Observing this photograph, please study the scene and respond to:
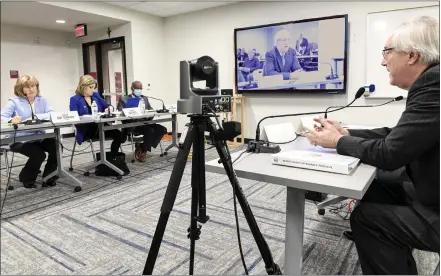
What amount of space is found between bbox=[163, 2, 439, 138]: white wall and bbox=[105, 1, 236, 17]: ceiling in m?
0.12

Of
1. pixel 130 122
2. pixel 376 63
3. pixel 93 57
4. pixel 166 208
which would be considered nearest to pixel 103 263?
pixel 166 208

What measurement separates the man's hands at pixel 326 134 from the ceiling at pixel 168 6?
13.0ft

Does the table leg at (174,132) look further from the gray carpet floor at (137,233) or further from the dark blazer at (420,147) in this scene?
the dark blazer at (420,147)

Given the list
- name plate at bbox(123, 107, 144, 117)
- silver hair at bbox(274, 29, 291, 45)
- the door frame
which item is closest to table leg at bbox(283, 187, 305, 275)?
name plate at bbox(123, 107, 144, 117)

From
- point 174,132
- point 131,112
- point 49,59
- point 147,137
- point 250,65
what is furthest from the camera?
point 49,59

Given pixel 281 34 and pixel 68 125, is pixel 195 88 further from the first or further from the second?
pixel 281 34

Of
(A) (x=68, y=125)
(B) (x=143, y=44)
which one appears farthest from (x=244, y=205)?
(B) (x=143, y=44)

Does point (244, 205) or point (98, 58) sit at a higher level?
point (98, 58)

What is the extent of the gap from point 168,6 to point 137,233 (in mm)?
3939

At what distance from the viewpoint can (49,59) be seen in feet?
18.6

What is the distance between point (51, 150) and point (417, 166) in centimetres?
296

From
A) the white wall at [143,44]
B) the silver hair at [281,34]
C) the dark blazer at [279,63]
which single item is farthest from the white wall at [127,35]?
the silver hair at [281,34]

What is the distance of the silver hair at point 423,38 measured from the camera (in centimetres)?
98

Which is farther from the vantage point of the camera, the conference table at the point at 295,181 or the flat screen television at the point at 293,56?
the flat screen television at the point at 293,56
